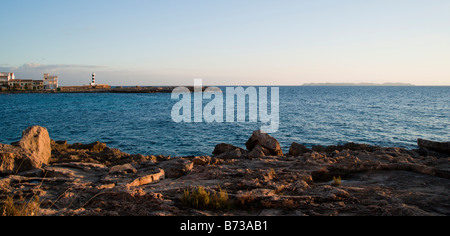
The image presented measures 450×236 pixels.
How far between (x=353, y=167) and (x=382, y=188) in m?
2.57

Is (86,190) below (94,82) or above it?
below

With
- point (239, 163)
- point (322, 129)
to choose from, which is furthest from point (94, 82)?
point (239, 163)

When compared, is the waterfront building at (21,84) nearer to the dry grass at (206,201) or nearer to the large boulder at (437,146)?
the dry grass at (206,201)

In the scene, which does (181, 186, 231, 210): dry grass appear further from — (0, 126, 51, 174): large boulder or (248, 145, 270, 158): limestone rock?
(248, 145, 270, 158): limestone rock

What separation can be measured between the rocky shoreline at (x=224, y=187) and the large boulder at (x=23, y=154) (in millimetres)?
31

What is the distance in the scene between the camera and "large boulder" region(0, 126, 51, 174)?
1030 centimetres

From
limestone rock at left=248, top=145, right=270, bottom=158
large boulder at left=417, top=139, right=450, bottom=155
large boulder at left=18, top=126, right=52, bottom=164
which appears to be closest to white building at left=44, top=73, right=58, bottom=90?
large boulder at left=18, top=126, right=52, bottom=164

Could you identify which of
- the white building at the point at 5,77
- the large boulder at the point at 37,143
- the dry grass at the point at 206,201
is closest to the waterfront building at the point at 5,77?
the white building at the point at 5,77

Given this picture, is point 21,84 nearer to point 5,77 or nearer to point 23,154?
point 5,77

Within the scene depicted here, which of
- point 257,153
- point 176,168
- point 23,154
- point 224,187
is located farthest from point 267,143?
point 23,154

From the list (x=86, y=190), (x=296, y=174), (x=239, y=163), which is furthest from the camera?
(x=239, y=163)

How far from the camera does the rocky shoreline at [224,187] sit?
643 cm

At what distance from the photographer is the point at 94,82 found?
140m
